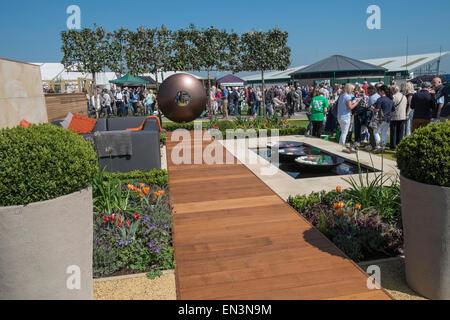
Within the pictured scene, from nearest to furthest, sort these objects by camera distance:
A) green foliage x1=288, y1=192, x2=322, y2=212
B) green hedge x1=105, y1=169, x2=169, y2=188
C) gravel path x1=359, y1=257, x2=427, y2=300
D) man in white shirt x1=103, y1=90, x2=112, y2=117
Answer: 1. gravel path x1=359, y1=257, x2=427, y2=300
2. green foliage x1=288, y1=192, x2=322, y2=212
3. green hedge x1=105, y1=169, x2=169, y2=188
4. man in white shirt x1=103, y1=90, x2=112, y2=117

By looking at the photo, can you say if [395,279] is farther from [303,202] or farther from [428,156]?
[303,202]

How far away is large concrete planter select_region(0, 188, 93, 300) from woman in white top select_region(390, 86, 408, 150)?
29.2ft

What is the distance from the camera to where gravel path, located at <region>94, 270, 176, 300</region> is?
10.3 ft

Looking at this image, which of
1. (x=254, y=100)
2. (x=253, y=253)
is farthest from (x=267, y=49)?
(x=253, y=253)

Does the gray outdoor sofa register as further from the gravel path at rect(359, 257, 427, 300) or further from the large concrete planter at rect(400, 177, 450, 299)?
the large concrete planter at rect(400, 177, 450, 299)

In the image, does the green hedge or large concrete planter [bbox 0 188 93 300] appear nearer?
large concrete planter [bbox 0 188 93 300]

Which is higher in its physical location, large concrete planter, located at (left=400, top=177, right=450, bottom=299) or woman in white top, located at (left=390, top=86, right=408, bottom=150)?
woman in white top, located at (left=390, top=86, right=408, bottom=150)

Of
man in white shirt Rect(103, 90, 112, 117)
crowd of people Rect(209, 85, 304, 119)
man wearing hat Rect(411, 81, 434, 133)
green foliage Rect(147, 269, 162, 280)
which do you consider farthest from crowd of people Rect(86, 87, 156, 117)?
green foliage Rect(147, 269, 162, 280)

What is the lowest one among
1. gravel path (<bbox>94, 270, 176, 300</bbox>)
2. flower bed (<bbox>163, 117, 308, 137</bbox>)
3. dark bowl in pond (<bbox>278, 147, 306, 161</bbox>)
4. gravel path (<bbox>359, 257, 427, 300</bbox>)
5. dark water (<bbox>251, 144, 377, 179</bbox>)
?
gravel path (<bbox>359, 257, 427, 300</bbox>)

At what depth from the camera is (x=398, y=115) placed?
9.43 meters

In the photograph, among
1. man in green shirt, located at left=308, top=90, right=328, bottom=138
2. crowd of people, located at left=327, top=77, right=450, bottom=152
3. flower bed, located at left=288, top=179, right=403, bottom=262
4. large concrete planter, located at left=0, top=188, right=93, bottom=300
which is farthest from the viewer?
man in green shirt, located at left=308, top=90, right=328, bottom=138

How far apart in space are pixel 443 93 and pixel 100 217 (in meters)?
8.41

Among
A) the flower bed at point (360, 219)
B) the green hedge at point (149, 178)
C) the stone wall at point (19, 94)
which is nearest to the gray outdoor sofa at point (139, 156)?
the green hedge at point (149, 178)

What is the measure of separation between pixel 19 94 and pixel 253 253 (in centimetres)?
605
